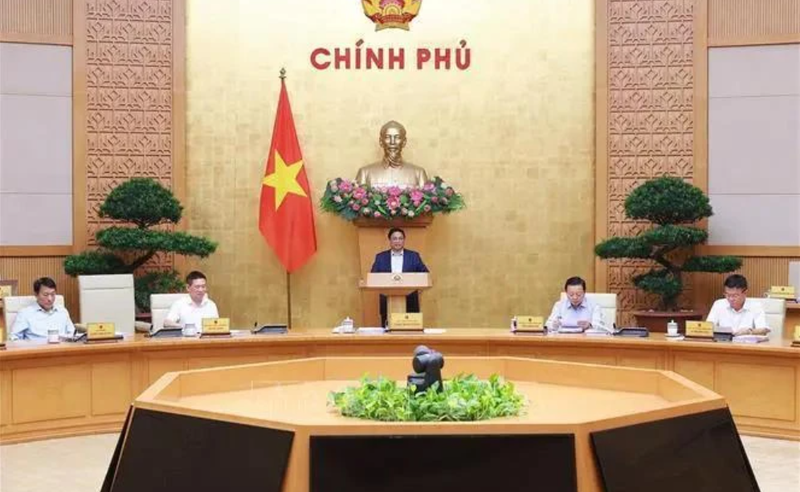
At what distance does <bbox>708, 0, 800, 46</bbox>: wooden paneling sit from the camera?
902cm

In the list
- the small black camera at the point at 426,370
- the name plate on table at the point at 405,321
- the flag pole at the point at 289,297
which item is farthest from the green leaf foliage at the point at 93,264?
the small black camera at the point at 426,370

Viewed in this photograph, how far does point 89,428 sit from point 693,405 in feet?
14.1

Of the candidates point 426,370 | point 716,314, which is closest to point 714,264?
point 716,314

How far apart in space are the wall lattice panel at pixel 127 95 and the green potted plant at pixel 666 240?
4.16 metres

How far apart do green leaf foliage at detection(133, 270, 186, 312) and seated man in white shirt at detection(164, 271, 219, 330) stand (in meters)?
1.35

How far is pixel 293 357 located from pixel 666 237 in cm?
343

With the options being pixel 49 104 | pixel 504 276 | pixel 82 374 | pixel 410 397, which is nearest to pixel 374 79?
pixel 504 276

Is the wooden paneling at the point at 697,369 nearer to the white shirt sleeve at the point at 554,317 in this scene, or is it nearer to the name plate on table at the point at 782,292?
the white shirt sleeve at the point at 554,317

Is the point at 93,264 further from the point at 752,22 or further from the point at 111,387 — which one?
the point at 752,22

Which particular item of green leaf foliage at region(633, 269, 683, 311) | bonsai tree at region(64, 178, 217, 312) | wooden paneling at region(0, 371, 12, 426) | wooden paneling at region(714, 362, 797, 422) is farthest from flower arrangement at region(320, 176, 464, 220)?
wooden paneling at region(0, 371, 12, 426)

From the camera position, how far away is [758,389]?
20.8 feet

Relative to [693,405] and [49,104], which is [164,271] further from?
[693,405]

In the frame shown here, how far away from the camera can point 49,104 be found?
916 centimetres

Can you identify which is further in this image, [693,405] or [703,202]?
[703,202]
